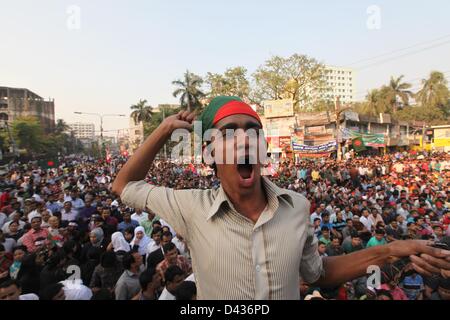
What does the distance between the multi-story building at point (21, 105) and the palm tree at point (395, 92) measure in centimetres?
5712

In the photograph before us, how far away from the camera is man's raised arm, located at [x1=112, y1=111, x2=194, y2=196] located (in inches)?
52.3

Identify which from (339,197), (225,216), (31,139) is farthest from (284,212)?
(31,139)

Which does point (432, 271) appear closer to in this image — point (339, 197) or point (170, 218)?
point (170, 218)

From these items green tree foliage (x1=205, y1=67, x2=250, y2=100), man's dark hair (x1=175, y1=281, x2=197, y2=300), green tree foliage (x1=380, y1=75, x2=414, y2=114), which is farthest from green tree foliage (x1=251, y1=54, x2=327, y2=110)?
man's dark hair (x1=175, y1=281, x2=197, y2=300)

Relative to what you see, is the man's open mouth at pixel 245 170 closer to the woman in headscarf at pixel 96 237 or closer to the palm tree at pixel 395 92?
the woman in headscarf at pixel 96 237

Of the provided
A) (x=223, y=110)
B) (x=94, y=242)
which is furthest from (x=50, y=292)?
(x=223, y=110)

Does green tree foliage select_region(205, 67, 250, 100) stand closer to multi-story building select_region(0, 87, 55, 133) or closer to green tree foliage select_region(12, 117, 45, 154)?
green tree foliage select_region(12, 117, 45, 154)

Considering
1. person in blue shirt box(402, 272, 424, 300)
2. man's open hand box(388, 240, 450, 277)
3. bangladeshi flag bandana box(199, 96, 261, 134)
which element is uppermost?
bangladeshi flag bandana box(199, 96, 261, 134)

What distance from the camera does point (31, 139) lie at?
41312 millimetres

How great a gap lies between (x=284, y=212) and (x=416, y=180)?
580 inches

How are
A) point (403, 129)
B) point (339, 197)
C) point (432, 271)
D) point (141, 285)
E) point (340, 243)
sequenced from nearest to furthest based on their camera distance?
point (432, 271) → point (141, 285) → point (340, 243) → point (339, 197) → point (403, 129)

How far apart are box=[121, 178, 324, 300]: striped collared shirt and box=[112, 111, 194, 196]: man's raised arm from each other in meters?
0.03

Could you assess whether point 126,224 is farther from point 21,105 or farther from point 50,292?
point 21,105

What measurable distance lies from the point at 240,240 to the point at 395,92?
167 ft
